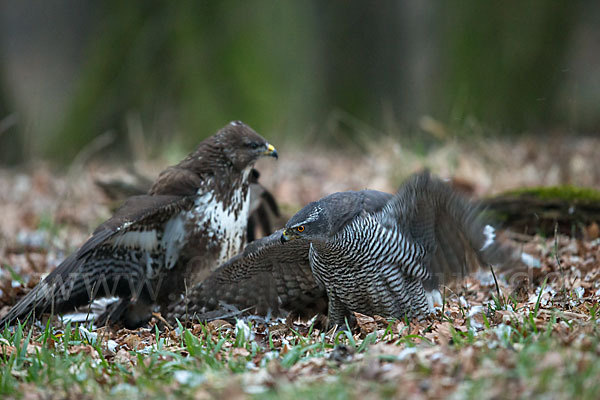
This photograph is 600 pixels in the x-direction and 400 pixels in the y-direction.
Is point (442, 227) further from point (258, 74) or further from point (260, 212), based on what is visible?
point (258, 74)

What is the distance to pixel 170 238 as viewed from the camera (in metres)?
5.07

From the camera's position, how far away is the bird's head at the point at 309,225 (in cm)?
416

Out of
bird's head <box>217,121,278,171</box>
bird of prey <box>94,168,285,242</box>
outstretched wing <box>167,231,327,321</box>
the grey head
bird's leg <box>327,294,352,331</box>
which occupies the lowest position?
bird's leg <box>327,294,352,331</box>

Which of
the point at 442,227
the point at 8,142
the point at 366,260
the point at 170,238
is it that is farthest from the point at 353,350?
the point at 8,142

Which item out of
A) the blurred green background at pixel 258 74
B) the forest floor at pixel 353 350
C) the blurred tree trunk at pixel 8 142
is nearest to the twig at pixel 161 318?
the forest floor at pixel 353 350

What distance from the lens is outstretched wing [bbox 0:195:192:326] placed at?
4.52m

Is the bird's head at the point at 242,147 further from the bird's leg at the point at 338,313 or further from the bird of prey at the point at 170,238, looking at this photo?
the bird's leg at the point at 338,313

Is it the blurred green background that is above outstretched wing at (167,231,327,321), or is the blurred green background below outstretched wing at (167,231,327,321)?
above

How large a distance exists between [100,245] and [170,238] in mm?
585

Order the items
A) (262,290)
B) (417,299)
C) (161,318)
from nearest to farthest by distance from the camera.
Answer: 1. (417,299)
2. (161,318)
3. (262,290)

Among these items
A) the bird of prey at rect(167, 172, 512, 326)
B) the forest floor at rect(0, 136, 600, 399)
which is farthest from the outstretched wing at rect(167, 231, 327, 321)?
the forest floor at rect(0, 136, 600, 399)

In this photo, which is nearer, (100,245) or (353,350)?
(353,350)

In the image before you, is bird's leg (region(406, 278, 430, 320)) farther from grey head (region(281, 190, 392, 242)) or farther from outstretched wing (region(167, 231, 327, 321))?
outstretched wing (region(167, 231, 327, 321))

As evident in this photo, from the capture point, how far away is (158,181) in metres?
5.23
